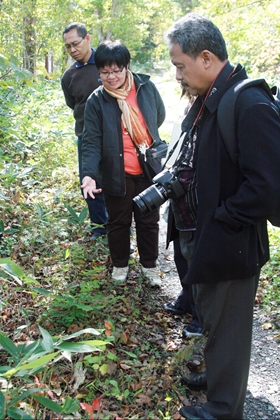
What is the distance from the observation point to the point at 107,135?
372cm

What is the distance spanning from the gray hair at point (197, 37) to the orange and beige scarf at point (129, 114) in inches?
61.4

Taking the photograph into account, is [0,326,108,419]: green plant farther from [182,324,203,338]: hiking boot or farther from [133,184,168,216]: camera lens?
[182,324,203,338]: hiking boot

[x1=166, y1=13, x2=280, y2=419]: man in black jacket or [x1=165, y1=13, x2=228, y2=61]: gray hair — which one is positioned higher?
[x1=165, y1=13, x2=228, y2=61]: gray hair

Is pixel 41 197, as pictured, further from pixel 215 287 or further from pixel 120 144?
pixel 215 287

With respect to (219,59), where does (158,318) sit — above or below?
below

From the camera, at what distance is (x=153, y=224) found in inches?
163

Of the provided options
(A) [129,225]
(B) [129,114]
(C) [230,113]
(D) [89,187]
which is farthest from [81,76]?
(C) [230,113]

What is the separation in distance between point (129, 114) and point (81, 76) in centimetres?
138

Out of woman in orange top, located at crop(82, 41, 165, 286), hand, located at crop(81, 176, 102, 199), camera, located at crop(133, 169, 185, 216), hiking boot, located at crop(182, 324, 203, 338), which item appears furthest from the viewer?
woman in orange top, located at crop(82, 41, 165, 286)

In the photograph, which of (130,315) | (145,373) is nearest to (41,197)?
(130,315)

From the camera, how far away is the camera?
8.54 ft

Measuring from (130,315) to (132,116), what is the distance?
1647 millimetres

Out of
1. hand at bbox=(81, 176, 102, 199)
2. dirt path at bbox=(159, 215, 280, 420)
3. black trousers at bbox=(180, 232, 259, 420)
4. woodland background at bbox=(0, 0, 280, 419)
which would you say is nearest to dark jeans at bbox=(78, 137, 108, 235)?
woodland background at bbox=(0, 0, 280, 419)

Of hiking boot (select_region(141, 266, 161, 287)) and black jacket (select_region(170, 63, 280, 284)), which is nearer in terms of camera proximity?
black jacket (select_region(170, 63, 280, 284))
